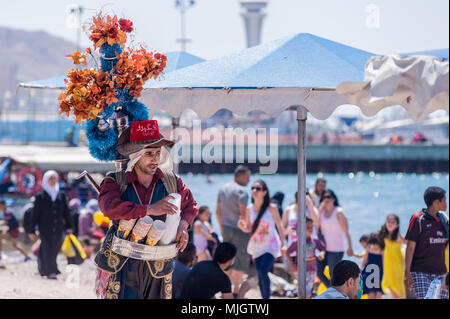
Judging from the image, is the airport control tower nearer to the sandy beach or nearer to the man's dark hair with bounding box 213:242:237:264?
the sandy beach

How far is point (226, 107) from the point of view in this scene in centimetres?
648

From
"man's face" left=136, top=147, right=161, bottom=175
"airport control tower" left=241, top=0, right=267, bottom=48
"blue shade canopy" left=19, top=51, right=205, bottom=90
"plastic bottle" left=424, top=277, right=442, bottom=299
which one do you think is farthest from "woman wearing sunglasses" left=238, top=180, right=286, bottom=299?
"airport control tower" left=241, top=0, right=267, bottom=48

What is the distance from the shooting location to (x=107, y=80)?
17.6 feet

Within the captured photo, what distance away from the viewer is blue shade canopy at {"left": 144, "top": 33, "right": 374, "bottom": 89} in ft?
20.6

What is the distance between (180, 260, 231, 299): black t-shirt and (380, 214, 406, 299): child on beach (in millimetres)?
3075

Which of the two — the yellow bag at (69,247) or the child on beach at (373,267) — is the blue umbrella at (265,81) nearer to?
the child on beach at (373,267)

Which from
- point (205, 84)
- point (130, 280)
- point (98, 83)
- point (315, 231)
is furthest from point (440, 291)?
point (98, 83)

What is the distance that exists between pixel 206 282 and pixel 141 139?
2177 millimetres

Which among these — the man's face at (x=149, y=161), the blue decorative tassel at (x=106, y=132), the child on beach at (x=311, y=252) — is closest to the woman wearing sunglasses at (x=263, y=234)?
the child on beach at (x=311, y=252)

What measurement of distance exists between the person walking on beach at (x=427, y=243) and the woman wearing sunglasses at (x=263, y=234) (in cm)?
193

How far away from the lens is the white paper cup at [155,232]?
16.8 ft

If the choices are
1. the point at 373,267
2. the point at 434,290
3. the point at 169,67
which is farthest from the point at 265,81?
the point at 373,267

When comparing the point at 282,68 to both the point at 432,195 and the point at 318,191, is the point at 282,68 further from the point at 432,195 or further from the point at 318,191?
the point at 318,191
